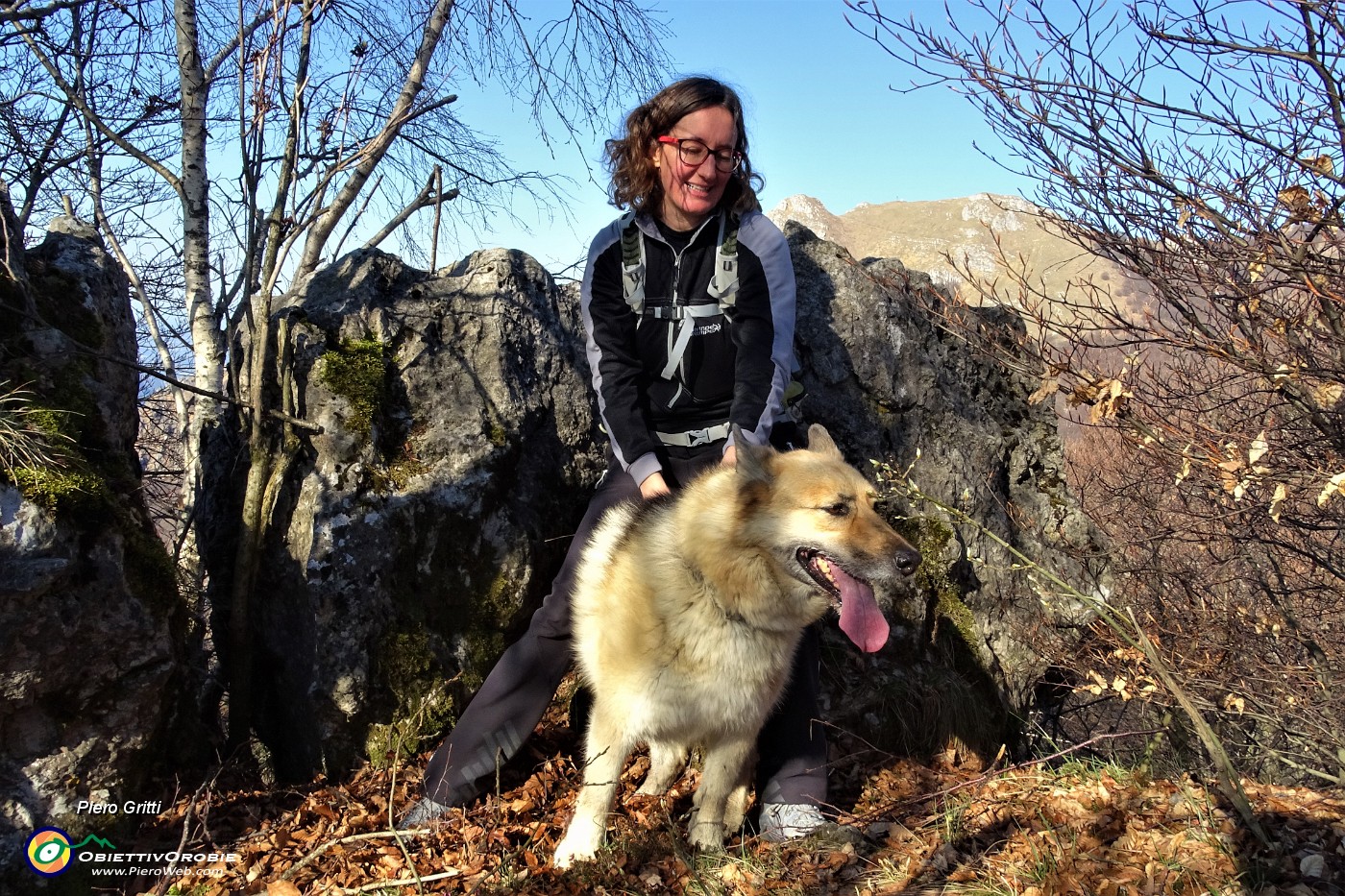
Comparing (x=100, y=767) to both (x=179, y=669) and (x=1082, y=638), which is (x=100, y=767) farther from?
(x=1082, y=638)

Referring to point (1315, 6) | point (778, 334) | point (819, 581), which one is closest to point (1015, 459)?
point (778, 334)

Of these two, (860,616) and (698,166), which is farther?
(698,166)

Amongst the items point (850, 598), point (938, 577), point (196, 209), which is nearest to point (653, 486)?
point (850, 598)

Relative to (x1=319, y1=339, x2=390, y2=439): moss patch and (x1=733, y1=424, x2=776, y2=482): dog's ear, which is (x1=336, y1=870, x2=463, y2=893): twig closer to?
(x1=733, y1=424, x2=776, y2=482): dog's ear

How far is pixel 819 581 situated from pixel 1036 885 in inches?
50.2

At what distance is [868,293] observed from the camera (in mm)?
5340

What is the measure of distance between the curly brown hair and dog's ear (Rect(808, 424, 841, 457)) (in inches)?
45.1

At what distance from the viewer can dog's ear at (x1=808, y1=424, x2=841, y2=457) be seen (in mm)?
3580

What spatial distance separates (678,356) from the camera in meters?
3.89

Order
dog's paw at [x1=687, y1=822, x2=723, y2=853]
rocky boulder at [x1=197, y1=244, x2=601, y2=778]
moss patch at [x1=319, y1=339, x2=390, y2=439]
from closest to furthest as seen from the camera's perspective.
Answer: dog's paw at [x1=687, y1=822, x2=723, y2=853]
rocky boulder at [x1=197, y1=244, x2=601, y2=778]
moss patch at [x1=319, y1=339, x2=390, y2=439]

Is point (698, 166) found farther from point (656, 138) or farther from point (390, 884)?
point (390, 884)

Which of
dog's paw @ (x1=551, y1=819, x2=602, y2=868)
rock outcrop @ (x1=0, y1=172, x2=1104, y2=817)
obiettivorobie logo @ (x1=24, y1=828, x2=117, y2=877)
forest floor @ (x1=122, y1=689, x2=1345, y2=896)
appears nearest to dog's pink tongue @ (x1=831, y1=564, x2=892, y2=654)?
rock outcrop @ (x1=0, y1=172, x2=1104, y2=817)

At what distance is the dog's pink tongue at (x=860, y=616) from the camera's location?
10.1 feet

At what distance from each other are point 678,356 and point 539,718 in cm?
181
